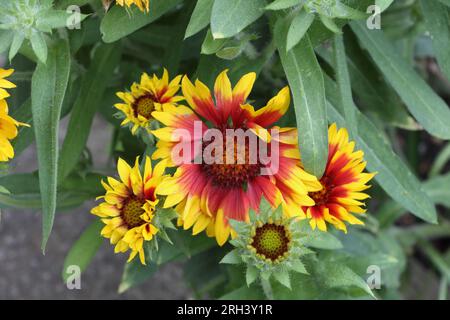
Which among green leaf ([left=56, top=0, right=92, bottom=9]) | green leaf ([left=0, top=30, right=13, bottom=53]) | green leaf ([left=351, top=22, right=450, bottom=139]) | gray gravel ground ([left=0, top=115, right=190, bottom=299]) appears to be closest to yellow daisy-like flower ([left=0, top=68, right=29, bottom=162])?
green leaf ([left=0, top=30, right=13, bottom=53])

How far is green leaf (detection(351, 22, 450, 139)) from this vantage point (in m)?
1.36

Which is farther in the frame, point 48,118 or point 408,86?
point 408,86

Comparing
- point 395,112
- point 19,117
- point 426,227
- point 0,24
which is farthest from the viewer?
point 426,227

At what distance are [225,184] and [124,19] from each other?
13.2 inches

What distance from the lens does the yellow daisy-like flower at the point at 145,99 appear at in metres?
1.16

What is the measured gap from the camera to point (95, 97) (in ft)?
4.49

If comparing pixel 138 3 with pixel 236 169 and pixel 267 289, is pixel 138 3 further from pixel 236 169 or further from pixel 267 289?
pixel 267 289

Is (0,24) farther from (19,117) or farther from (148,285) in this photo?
(148,285)

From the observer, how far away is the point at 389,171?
1.37 m

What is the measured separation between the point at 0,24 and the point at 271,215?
21.0 inches

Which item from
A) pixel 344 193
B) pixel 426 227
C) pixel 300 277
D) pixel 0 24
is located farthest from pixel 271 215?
pixel 426 227

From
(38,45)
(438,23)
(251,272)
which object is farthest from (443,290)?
(38,45)

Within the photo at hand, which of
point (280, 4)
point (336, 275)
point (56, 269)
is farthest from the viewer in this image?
point (56, 269)
